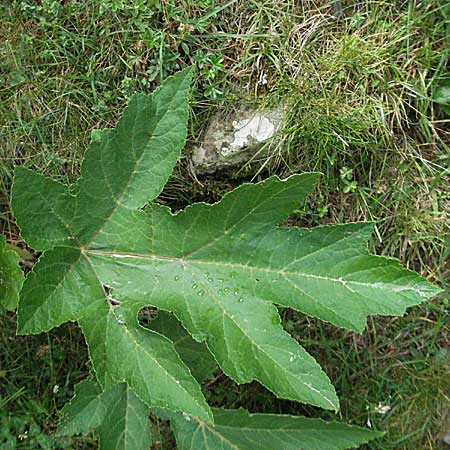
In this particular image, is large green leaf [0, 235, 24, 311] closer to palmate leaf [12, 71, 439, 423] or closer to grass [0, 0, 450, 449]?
palmate leaf [12, 71, 439, 423]

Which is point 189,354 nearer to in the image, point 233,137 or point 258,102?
point 233,137

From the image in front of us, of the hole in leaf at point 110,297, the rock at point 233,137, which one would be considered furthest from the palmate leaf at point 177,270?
the rock at point 233,137

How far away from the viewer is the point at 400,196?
8.80ft

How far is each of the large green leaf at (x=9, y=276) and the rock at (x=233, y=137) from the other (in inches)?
34.3

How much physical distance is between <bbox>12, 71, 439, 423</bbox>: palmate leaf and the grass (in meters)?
0.91

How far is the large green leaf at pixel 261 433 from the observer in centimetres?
210

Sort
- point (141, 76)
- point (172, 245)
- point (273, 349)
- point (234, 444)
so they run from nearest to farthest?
1. point (273, 349)
2. point (172, 245)
3. point (234, 444)
4. point (141, 76)

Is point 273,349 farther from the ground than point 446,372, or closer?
farther from the ground

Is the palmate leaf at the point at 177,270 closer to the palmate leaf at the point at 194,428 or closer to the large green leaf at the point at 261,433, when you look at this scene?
the palmate leaf at the point at 194,428

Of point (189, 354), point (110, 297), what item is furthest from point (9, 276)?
point (189, 354)

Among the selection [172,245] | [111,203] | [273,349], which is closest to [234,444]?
[273,349]

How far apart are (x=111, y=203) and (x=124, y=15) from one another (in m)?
1.21

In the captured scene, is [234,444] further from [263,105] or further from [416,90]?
[416,90]

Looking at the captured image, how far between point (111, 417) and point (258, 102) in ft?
4.60
